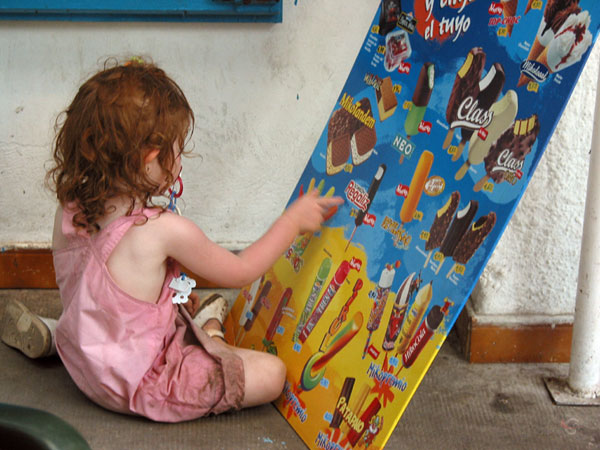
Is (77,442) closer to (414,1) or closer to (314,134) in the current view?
(414,1)

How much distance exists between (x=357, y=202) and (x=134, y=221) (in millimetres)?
452

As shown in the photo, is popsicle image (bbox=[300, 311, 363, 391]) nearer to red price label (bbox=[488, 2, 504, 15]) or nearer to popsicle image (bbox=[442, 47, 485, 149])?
popsicle image (bbox=[442, 47, 485, 149])

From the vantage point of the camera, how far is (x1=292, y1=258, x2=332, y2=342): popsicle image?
1558mm

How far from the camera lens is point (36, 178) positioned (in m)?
2.06

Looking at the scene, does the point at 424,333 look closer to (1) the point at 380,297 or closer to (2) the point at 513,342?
(1) the point at 380,297

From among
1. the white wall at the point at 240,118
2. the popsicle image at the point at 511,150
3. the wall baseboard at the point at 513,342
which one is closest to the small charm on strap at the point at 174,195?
the white wall at the point at 240,118

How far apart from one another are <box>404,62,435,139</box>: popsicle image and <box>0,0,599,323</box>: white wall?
1.49 ft

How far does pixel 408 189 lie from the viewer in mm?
1368

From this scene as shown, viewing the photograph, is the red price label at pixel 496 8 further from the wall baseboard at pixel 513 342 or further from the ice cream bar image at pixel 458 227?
the wall baseboard at pixel 513 342

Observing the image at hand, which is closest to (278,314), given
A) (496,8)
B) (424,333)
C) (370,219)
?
(370,219)

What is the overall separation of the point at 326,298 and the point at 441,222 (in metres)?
0.36

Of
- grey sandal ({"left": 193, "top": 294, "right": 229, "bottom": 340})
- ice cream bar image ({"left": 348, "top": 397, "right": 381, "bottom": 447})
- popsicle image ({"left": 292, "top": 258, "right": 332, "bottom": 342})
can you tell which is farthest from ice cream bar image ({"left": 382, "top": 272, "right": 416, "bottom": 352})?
grey sandal ({"left": 193, "top": 294, "right": 229, "bottom": 340})

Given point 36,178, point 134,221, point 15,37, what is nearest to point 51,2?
point 15,37

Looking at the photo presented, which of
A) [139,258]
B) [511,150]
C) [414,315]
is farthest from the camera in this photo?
[139,258]
